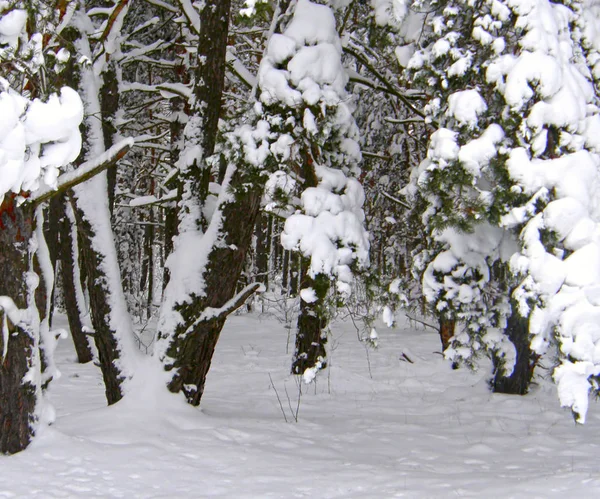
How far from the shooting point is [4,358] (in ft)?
12.9

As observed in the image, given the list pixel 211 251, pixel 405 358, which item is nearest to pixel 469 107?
pixel 211 251

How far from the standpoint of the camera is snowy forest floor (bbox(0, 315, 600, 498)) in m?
3.71

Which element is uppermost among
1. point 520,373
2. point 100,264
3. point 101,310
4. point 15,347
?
point 100,264

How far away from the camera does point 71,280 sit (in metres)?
9.14

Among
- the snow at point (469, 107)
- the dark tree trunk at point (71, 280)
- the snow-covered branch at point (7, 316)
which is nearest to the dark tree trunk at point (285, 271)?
the dark tree trunk at point (71, 280)

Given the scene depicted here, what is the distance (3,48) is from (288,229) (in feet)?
8.14

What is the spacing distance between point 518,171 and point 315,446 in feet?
8.65

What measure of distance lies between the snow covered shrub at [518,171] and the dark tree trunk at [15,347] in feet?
10.5

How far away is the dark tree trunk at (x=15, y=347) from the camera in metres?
3.95

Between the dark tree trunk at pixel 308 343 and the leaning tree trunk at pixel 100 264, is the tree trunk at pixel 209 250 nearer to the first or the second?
the leaning tree trunk at pixel 100 264

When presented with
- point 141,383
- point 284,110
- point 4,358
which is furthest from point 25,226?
point 284,110

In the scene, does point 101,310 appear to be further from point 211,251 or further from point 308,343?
point 308,343

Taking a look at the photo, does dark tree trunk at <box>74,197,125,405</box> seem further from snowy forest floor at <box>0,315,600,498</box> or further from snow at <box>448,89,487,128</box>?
snow at <box>448,89,487,128</box>

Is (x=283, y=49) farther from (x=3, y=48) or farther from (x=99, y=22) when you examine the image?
(x=99, y=22)
